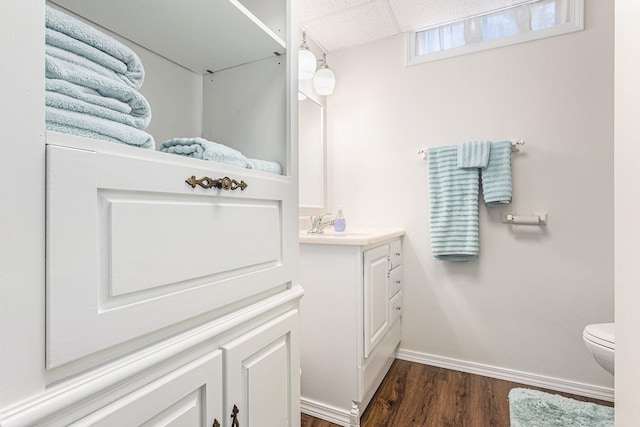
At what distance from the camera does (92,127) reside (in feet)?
1.74

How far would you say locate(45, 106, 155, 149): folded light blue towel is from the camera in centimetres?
49

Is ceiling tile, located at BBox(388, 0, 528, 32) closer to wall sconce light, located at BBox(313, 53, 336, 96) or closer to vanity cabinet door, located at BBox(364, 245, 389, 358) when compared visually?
wall sconce light, located at BBox(313, 53, 336, 96)

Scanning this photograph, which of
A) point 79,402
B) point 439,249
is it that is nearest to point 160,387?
point 79,402

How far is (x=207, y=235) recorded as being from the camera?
2.30 ft

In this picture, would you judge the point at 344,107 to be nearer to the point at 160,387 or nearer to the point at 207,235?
the point at 207,235

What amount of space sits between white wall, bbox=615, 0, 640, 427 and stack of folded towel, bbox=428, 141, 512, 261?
0.96m

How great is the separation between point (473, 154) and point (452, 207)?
344 mm

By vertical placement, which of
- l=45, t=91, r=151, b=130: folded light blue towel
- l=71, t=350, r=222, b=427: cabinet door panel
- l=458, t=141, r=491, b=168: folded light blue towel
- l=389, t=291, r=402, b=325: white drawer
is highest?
l=458, t=141, r=491, b=168: folded light blue towel

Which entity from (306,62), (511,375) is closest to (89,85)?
(306,62)

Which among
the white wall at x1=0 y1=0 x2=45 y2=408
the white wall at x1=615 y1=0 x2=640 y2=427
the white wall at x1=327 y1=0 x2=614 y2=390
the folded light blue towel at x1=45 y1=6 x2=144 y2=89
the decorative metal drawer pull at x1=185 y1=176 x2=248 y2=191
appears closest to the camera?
the white wall at x1=0 y1=0 x2=45 y2=408

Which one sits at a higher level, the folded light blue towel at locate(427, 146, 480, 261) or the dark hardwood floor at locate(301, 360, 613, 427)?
the folded light blue towel at locate(427, 146, 480, 261)

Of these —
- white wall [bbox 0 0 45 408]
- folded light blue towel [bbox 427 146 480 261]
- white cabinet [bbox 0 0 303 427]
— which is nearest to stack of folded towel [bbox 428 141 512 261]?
folded light blue towel [bbox 427 146 480 261]

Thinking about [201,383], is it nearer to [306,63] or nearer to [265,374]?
[265,374]

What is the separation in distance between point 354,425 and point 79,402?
1.41 meters
